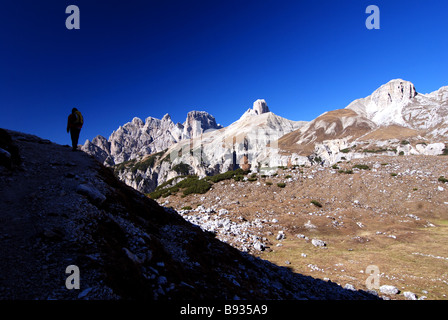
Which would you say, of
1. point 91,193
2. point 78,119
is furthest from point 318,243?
point 78,119

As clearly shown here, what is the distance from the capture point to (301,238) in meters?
19.2

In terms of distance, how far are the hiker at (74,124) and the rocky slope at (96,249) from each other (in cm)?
169

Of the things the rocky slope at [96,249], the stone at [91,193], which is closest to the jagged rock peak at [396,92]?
the rocky slope at [96,249]

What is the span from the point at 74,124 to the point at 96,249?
401 inches

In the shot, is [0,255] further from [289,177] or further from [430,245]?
[289,177]

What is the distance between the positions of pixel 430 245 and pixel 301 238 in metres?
10.1

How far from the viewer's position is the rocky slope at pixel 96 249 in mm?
4160

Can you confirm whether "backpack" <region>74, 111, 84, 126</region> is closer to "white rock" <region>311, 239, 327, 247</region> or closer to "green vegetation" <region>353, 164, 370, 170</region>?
"white rock" <region>311, 239, 327, 247</region>

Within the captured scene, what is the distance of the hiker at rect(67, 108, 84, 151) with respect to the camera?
12.1 meters

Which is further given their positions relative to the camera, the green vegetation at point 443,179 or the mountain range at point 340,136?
the mountain range at point 340,136

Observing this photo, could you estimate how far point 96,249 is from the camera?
16.4 feet

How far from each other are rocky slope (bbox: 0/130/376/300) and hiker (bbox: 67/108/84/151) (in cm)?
169

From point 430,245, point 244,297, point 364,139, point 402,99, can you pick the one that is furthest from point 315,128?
point 244,297

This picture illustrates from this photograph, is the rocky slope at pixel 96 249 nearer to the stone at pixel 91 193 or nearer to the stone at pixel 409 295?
the stone at pixel 91 193
